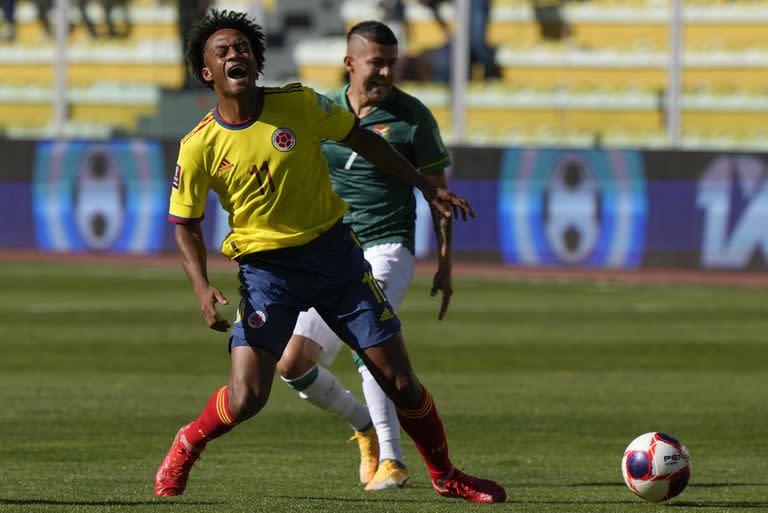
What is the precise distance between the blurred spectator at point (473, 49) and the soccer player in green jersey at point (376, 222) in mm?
18646

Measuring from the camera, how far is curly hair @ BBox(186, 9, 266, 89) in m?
6.61

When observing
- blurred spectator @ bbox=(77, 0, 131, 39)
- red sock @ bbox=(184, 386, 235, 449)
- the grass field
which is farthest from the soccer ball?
blurred spectator @ bbox=(77, 0, 131, 39)

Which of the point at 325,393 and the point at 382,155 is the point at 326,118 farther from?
the point at 325,393

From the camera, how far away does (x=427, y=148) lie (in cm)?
799

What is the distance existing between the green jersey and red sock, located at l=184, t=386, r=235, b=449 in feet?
5.22

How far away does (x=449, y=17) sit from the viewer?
29016 millimetres

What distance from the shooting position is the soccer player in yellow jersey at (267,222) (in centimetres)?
653

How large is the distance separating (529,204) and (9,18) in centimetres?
1154

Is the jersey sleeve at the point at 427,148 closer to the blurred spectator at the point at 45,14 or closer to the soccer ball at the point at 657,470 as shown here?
the soccer ball at the point at 657,470

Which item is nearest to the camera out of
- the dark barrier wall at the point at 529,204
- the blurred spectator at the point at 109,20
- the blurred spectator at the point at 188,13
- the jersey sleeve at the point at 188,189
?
the jersey sleeve at the point at 188,189

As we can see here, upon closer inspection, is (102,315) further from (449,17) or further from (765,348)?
(449,17)

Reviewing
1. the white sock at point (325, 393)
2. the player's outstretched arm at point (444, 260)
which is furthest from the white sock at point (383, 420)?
the player's outstretched arm at point (444, 260)

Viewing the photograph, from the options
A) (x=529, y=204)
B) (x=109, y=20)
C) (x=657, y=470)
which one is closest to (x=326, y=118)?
(x=657, y=470)

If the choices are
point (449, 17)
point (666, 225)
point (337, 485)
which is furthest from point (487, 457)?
point (449, 17)
